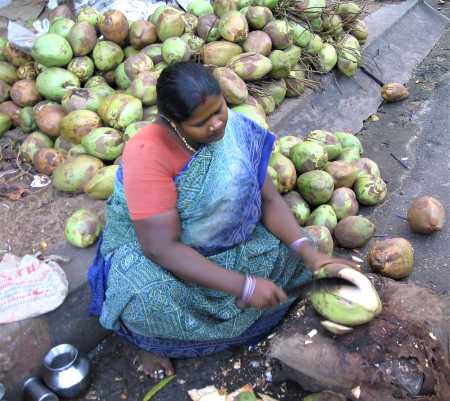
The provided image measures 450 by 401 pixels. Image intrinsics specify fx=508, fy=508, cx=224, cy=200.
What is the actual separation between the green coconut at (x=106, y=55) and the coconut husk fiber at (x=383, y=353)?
2.44 meters

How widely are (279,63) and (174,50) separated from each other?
851 mm

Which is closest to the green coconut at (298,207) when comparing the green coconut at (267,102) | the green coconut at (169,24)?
the green coconut at (267,102)

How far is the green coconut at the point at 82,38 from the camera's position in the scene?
366cm

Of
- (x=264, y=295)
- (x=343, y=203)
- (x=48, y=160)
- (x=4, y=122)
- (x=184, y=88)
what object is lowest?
(x=4, y=122)

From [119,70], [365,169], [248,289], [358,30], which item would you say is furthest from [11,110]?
[358,30]

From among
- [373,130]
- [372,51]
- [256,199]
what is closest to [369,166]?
[373,130]

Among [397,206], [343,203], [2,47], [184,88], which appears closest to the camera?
[184,88]

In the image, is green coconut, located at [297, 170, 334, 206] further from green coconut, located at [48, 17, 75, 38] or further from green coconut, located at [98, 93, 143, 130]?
green coconut, located at [48, 17, 75, 38]

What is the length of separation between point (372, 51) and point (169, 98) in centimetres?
420

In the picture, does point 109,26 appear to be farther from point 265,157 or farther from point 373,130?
point 373,130

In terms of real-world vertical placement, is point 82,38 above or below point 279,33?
below

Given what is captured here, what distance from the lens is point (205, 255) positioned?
209 cm

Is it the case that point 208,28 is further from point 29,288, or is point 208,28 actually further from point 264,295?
point 264,295

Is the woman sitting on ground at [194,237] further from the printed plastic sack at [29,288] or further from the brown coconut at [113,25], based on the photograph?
the brown coconut at [113,25]
